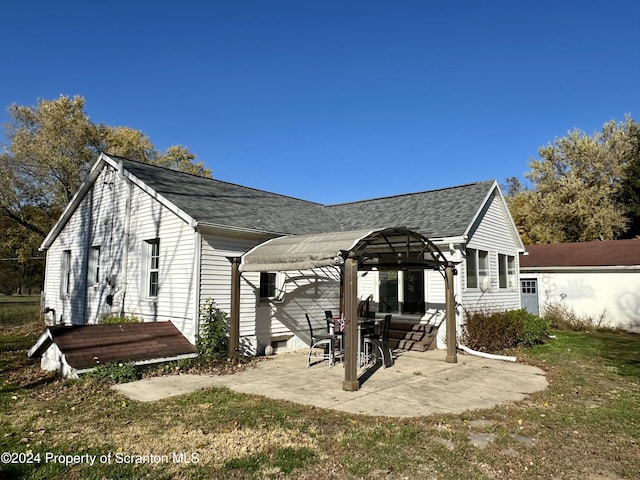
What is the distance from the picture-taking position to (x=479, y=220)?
542 inches

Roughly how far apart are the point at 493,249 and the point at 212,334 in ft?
31.6

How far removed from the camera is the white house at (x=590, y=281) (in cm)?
1702

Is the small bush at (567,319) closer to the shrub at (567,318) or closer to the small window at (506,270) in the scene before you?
the shrub at (567,318)

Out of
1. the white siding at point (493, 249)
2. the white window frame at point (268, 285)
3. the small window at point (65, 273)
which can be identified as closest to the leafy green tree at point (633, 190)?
the white siding at point (493, 249)

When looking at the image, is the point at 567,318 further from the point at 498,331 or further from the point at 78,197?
the point at 78,197

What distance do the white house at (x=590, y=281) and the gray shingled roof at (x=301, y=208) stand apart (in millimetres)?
6070

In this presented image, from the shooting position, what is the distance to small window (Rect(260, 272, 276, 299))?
38.2 ft

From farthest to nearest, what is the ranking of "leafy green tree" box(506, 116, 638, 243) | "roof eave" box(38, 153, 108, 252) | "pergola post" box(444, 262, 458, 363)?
"leafy green tree" box(506, 116, 638, 243), "roof eave" box(38, 153, 108, 252), "pergola post" box(444, 262, 458, 363)

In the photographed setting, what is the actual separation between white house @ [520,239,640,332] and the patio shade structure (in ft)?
32.1

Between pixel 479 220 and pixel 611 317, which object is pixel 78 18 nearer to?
pixel 479 220

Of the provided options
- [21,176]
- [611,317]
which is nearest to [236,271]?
[611,317]

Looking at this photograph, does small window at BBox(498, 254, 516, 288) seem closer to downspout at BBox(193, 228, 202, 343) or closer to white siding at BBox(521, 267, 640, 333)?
white siding at BBox(521, 267, 640, 333)

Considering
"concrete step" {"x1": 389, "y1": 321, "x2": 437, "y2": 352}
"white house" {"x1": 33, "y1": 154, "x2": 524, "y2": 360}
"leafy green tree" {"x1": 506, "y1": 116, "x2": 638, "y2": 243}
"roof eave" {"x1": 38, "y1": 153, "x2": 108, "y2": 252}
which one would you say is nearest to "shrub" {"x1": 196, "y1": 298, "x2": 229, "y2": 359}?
"white house" {"x1": 33, "y1": 154, "x2": 524, "y2": 360}

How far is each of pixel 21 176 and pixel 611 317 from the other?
33.1 meters
